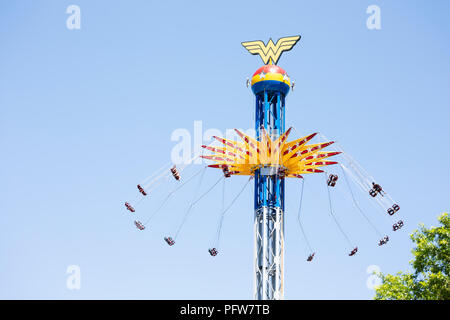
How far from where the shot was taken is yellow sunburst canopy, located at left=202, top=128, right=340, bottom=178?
118 feet

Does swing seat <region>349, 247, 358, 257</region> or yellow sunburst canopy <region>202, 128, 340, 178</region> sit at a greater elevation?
yellow sunburst canopy <region>202, 128, 340, 178</region>

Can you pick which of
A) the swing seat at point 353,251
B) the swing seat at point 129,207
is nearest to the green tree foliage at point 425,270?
the swing seat at point 353,251

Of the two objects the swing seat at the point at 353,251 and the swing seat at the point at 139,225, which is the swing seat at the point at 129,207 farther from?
the swing seat at the point at 353,251

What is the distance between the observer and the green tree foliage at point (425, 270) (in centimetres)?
3753

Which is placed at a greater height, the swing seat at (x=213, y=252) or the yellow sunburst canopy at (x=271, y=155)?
the yellow sunburst canopy at (x=271, y=155)

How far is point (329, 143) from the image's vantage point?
35438mm

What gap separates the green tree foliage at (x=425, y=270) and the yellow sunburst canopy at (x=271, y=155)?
7331mm

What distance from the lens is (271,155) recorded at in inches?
1431

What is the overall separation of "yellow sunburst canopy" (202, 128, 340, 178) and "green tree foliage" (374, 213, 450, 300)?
7331mm

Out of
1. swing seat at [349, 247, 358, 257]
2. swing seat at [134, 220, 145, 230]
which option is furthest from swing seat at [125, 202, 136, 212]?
swing seat at [349, 247, 358, 257]

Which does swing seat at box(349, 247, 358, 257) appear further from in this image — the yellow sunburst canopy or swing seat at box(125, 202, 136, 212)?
swing seat at box(125, 202, 136, 212)
